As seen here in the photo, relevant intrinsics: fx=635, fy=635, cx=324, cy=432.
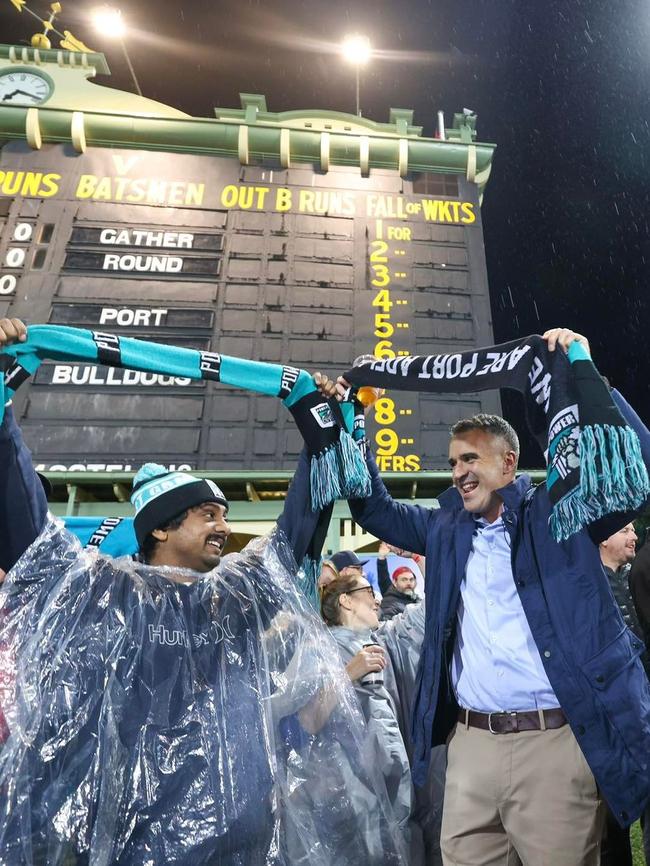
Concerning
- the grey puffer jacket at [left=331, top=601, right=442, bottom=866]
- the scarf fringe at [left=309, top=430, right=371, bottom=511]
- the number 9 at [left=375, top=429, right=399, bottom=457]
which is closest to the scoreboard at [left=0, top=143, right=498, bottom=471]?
the number 9 at [left=375, top=429, right=399, bottom=457]

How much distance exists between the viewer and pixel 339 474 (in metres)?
2.15

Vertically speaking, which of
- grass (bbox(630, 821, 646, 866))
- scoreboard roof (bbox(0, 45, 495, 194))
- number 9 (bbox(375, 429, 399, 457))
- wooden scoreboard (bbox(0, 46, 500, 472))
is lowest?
grass (bbox(630, 821, 646, 866))

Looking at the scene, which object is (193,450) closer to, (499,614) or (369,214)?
(369,214)

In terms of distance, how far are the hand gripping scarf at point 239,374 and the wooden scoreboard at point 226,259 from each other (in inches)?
235

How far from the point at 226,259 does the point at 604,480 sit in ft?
27.8

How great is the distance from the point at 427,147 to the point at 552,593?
10.3 metres

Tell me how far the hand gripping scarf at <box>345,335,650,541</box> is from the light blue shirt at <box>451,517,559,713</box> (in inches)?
9.3

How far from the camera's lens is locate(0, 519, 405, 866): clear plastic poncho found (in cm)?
137

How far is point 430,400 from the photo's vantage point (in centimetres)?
871

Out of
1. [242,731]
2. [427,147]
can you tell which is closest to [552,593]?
[242,731]

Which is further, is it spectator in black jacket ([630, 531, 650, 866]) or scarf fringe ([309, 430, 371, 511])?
spectator in black jacket ([630, 531, 650, 866])

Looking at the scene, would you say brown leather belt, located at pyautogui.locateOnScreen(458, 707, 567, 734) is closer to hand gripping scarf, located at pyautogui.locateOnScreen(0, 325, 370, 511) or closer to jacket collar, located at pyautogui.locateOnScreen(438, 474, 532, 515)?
jacket collar, located at pyautogui.locateOnScreen(438, 474, 532, 515)

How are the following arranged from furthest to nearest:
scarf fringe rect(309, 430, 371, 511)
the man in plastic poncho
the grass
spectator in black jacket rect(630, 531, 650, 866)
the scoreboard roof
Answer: the scoreboard roof
the grass
spectator in black jacket rect(630, 531, 650, 866)
scarf fringe rect(309, 430, 371, 511)
the man in plastic poncho

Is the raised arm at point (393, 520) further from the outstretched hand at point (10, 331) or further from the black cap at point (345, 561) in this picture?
the black cap at point (345, 561)
